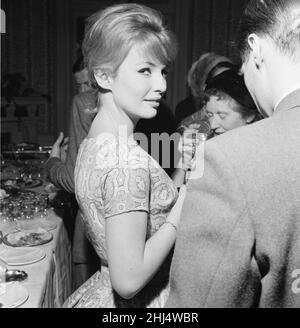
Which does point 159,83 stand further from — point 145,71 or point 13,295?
point 13,295

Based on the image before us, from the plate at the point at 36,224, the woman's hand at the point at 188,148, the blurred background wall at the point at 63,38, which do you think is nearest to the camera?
the woman's hand at the point at 188,148

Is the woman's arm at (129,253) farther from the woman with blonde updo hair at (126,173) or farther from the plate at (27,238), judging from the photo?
the plate at (27,238)

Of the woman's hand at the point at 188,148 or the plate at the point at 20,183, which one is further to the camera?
the plate at the point at 20,183

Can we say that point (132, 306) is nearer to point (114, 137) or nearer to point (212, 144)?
point (114, 137)

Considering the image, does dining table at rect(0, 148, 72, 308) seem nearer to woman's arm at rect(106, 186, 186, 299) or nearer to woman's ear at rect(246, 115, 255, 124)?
woman's arm at rect(106, 186, 186, 299)

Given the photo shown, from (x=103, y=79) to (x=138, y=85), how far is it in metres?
0.13

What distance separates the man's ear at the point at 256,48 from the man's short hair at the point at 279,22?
0.04ft

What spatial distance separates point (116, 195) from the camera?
114 cm

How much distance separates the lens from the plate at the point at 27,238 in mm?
1854

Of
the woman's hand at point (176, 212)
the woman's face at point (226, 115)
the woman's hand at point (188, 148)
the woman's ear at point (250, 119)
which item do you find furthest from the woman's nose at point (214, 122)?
the woman's hand at point (176, 212)

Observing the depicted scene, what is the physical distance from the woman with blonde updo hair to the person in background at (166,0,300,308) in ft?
1.03

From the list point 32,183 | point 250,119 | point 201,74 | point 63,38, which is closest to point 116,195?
point 250,119

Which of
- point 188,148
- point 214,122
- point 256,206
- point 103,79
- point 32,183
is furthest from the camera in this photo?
point 32,183

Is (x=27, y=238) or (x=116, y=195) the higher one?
(x=116, y=195)
